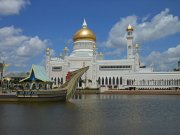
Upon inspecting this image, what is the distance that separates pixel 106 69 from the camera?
280ft

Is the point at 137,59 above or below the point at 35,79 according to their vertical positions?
above

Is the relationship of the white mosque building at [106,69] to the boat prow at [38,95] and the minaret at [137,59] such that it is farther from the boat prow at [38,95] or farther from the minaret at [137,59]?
the boat prow at [38,95]

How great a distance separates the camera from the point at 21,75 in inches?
4102

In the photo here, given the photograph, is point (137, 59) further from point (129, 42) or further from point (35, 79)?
point (35, 79)

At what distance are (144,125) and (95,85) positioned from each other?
6345 cm

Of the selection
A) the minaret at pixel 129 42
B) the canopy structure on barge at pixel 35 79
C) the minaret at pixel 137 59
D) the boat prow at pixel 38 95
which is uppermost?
the minaret at pixel 129 42

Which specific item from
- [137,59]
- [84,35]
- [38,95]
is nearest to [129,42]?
[137,59]

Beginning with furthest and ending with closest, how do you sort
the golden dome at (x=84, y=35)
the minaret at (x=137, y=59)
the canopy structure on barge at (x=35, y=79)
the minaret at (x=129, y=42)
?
the golden dome at (x=84, y=35) → the minaret at (x=129, y=42) → the minaret at (x=137, y=59) → the canopy structure on barge at (x=35, y=79)

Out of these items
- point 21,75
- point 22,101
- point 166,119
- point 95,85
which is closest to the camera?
point 166,119

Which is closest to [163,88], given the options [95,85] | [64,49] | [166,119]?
[95,85]

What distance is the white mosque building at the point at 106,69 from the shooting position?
80.6 meters

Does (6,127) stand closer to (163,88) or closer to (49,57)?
(163,88)

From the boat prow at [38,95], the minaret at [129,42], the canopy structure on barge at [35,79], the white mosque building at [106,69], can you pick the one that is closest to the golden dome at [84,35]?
the white mosque building at [106,69]

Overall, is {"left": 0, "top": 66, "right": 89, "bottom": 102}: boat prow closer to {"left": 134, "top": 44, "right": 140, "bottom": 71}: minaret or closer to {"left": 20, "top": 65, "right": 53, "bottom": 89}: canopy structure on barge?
{"left": 20, "top": 65, "right": 53, "bottom": 89}: canopy structure on barge
